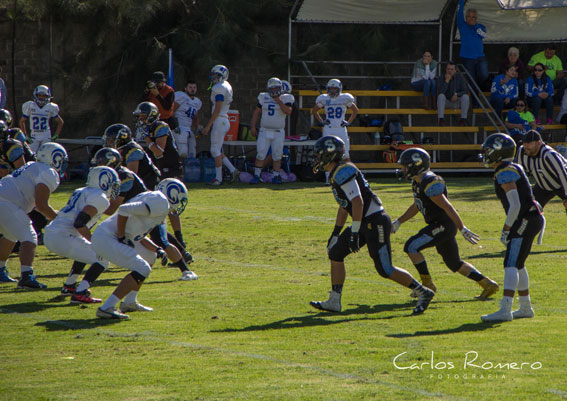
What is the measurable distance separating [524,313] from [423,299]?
2.94 feet

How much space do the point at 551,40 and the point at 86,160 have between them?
1241cm

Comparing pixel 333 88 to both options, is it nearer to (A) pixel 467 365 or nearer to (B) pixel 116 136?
(B) pixel 116 136

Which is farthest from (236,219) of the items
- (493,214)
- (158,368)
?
(158,368)

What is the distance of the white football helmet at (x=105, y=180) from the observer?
854 cm

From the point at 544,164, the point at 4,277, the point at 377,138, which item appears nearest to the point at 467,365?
the point at 544,164

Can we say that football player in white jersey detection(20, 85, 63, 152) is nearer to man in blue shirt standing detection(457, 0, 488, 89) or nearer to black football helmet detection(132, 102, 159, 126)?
black football helmet detection(132, 102, 159, 126)

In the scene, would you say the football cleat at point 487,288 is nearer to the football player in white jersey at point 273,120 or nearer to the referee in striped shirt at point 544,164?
the referee in striped shirt at point 544,164

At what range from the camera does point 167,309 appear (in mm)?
8391

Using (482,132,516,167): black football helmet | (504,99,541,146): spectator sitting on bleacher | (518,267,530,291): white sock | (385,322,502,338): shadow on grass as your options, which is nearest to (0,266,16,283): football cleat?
(385,322,502,338): shadow on grass

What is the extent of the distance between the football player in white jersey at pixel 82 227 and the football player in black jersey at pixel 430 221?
2805 millimetres

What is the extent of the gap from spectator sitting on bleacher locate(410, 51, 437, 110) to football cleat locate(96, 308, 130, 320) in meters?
14.4

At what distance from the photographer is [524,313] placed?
7.87m

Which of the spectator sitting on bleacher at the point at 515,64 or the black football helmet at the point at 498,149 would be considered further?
the spectator sitting on bleacher at the point at 515,64

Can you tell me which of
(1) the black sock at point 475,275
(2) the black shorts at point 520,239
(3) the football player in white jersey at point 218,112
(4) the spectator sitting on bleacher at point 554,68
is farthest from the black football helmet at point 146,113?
(4) the spectator sitting on bleacher at point 554,68
